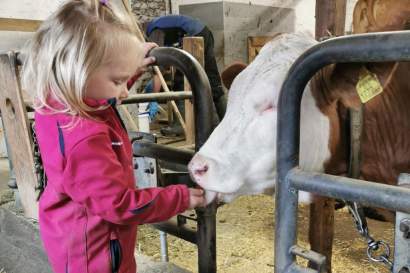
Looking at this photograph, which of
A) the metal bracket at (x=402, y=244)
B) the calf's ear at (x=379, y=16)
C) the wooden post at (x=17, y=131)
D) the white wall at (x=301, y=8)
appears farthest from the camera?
the white wall at (x=301, y=8)

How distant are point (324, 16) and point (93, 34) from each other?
181 cm

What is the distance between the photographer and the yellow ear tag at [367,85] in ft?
2.80

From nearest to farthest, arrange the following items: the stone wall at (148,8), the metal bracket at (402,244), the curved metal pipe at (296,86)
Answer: the curved metal pipe at (296,86)
the metal bracket at (402,244)
the stone wall at (148,8)

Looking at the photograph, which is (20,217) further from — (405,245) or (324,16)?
(324,16)

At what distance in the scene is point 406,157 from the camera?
1271 mm

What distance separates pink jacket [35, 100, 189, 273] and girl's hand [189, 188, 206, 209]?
17mm

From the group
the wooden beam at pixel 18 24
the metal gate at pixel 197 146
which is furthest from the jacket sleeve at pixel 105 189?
the wooden beam at pixel 18 24

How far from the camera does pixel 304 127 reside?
1153 mm

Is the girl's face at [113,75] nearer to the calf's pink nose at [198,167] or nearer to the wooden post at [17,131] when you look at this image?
the calf's pink nose at [198,167]

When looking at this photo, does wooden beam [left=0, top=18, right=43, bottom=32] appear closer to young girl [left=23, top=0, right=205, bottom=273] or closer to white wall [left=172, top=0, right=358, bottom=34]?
young girl [left=23, top=0, right=205, bottom=273]

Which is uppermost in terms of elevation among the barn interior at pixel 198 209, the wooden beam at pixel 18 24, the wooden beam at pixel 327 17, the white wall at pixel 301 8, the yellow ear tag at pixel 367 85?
the white wall at pixel 301 8

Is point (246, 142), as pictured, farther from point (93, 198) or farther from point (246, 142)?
point (93, 198)

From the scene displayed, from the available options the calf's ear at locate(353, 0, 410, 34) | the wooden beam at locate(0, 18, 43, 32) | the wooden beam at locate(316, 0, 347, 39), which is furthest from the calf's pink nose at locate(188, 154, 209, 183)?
the wooden beam at locate(0, 18, 43, 32)

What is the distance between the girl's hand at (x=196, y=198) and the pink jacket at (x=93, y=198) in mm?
17
